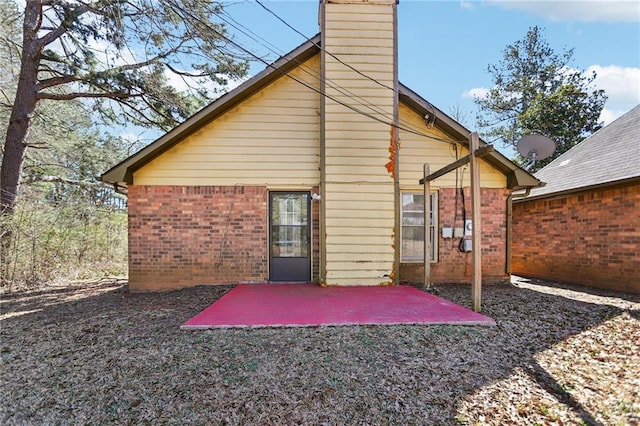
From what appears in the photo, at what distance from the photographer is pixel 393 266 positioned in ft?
21.8

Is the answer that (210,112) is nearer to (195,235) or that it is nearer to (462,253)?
(195,235)

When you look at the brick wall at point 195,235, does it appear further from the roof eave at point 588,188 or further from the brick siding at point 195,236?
the roof eave at point 588,188

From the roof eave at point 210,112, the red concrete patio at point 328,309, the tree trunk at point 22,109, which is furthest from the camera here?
the tree trunk at point 22,109

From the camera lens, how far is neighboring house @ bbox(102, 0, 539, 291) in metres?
6.65

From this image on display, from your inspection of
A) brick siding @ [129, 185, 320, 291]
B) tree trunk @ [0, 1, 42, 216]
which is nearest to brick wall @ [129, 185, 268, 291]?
brick siding @ [129, 185, 320, 291]

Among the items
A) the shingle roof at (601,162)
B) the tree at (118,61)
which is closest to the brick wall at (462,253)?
the shingle roof at (601,162)

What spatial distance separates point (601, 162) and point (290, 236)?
26.2 ft

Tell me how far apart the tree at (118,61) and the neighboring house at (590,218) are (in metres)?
8.63

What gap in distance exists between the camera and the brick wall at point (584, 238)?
22.4 ft

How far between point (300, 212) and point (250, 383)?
4.55 metres

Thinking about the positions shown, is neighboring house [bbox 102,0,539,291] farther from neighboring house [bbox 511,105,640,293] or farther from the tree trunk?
the tree trunk

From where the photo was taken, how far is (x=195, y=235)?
22.5ft

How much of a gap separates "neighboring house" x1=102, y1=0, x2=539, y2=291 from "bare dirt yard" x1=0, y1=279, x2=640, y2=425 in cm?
229

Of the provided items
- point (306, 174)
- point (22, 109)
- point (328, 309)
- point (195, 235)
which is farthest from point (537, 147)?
point (22, 109)
